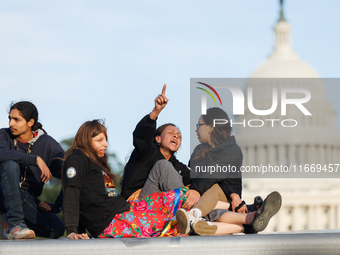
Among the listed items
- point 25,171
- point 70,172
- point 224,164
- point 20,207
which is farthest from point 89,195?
point 224,164

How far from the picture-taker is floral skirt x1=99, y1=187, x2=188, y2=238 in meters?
4.84

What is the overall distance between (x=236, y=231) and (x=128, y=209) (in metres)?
0.99

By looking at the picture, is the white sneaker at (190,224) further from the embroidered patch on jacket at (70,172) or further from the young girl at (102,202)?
the embroidered patch on jacket at (70,172)

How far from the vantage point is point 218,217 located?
515cm

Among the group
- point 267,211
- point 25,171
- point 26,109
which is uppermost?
point 26,109

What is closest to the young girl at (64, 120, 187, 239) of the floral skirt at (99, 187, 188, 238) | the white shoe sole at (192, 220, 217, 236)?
the floral skirt at (99, 187, 188, 238)

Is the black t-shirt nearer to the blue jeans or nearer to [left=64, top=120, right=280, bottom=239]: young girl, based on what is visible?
[left=64, top=120, right=280, bottom=239]: young girl

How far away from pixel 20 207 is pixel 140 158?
1.24 m

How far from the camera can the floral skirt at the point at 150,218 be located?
15.9 ft

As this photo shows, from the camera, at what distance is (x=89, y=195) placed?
4.85 meters

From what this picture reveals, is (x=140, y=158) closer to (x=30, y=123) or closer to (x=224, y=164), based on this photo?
(x=224, y=164)

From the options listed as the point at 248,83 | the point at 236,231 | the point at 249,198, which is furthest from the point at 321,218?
the point at 236,231

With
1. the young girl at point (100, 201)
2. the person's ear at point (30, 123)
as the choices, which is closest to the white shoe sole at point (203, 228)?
the young girl at point (100, 201)

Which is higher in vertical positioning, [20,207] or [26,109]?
[26,109]
